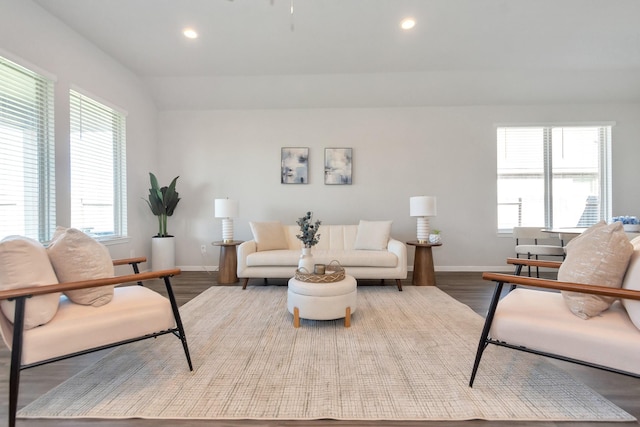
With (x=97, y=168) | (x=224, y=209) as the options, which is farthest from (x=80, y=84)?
(x=224, y=209)

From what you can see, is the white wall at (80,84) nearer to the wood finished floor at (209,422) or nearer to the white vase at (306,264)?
the wood finished floor at (209,422)

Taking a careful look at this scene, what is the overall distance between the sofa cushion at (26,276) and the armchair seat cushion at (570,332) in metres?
2.39

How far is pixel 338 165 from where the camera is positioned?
468 centimetres

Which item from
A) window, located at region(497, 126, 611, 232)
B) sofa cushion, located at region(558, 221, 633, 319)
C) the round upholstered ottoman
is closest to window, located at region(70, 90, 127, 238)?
the round upholstered ottoman

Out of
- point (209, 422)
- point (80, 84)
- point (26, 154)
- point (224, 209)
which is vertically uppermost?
point (80, 84)

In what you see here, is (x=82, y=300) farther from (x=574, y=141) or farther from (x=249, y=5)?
(x=574, y=141)

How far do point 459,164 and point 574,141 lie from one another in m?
2.01

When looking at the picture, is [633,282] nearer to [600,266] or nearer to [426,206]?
[600,266]

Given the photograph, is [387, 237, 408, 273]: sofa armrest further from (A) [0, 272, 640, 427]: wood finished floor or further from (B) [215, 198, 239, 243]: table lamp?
(B) [215, 198, 239, 243]: table lamp

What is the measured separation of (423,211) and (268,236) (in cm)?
219

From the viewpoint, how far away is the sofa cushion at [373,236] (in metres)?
3.90

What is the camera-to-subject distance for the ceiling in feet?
9.35

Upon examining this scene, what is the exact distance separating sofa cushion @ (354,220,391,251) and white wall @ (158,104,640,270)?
0.68 meters

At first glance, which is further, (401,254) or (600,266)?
(401,254)
